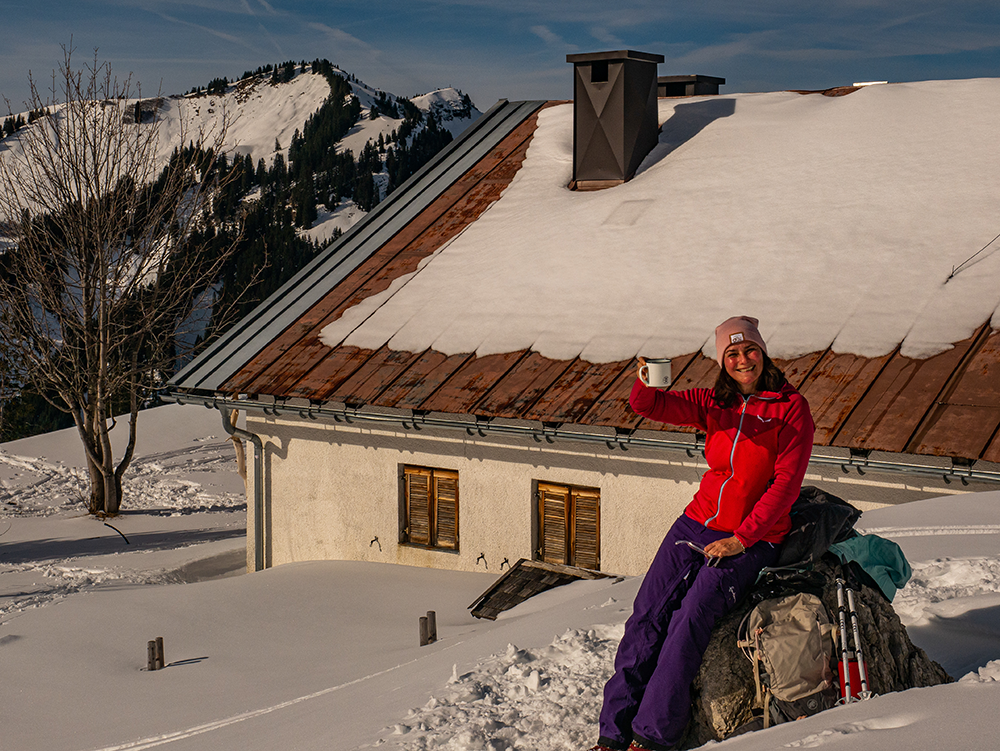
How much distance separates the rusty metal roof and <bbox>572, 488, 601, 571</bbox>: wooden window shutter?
116 centimetres

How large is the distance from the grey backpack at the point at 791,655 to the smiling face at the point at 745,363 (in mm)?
978

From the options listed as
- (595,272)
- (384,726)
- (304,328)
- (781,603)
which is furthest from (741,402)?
(304,328)

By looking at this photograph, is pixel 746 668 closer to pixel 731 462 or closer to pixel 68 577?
pixel 731 462

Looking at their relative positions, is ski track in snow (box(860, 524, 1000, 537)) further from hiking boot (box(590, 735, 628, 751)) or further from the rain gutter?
hiking boot (box(590, 735, 628, 751))

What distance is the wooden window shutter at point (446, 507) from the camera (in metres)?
11.2

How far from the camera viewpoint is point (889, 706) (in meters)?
3.72

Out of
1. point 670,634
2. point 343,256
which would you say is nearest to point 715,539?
point 670,634

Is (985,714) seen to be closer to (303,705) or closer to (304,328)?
(303,705)

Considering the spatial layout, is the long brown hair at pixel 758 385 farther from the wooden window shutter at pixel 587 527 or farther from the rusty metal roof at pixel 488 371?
the wooden window shutter at pixel 587 527

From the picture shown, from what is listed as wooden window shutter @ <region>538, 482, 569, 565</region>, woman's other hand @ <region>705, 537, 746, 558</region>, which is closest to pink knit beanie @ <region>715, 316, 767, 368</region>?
woman's other hand @ <region>705, 537, 746, 558</region>

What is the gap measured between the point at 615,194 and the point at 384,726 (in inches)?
384

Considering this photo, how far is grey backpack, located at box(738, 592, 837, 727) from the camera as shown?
13.0 feet

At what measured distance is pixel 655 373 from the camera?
13.8 feet

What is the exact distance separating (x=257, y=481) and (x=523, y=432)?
4.56m
